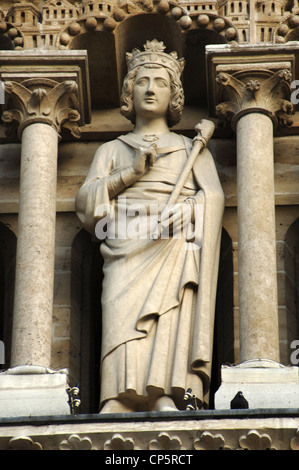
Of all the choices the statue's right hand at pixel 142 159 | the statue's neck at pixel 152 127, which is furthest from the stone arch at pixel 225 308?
the statue's right hand at pixel 142 159

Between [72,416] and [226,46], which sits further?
[226,46]

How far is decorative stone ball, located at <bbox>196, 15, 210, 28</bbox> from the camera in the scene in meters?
16.6

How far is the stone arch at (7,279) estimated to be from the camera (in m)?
16.2

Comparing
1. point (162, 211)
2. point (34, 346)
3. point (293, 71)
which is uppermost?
point (293, 71)

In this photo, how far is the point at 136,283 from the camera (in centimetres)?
1521

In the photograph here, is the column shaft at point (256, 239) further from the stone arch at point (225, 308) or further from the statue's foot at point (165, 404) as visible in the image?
the stone arch at point (225, 308)

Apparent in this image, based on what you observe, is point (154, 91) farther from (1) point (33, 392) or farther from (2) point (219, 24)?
(1) point (33, 392)

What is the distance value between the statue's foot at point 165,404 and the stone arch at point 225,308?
123 centimetres

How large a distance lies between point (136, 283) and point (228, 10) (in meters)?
2.77

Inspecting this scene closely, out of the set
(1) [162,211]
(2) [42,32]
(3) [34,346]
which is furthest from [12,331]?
(2) [42,32]

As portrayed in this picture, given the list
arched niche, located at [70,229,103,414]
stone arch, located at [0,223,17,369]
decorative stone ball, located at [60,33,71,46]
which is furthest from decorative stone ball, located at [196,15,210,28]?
stone arch, located at [0,223,17,369]

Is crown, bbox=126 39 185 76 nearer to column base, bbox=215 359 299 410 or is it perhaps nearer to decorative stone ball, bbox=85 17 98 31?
decorative stone ball, bbox=85 17 98 31
